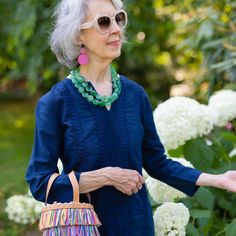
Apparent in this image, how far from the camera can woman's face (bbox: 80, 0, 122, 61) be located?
2076 millimetres

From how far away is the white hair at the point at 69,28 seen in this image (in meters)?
2.07

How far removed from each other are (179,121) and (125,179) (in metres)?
1.09

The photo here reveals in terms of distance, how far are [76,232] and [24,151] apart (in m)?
7.10

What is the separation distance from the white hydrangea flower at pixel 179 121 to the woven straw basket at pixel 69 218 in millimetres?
1097

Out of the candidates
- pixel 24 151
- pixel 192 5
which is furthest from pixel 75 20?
pixel 24 151

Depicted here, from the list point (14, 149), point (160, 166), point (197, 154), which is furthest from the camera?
point (14, 149)

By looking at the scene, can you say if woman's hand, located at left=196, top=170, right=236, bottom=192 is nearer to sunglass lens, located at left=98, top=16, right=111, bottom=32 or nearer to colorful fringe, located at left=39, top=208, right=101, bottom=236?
colorful fringe, located at left=39, top=208, right=101, bottom=236

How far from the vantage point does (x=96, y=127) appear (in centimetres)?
207

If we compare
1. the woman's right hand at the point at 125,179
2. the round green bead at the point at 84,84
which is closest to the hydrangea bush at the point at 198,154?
the woman's right hand at the point at 125,179

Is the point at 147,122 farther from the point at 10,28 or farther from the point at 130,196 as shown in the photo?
the point at 10,28

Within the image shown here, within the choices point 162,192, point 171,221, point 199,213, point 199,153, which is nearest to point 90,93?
point 171,221

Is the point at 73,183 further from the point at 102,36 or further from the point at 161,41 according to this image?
the point at 161,41

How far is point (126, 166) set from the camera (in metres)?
2.12

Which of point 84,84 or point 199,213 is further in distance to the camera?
Answer: point 199,213
